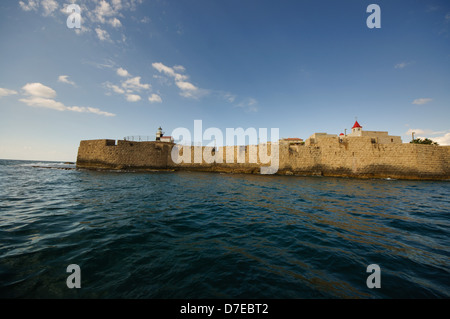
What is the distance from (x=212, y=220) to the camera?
4.86 metres

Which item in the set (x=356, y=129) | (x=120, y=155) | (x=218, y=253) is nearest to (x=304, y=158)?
(x=356, y=129)

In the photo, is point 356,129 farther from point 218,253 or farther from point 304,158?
point 218,253

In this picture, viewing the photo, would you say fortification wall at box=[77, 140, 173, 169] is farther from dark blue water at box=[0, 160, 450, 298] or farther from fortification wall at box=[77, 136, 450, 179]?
dark blue water at box=[0, 160, 450, 298]

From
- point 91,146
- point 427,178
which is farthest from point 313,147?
point 91,146

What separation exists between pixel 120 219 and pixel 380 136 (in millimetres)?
38225

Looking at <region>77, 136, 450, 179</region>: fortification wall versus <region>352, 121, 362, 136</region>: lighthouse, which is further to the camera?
<region>352, 121, 362, 136</region>: lighthouse

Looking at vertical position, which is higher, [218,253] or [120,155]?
[120,155]

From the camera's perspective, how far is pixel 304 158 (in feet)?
68.1

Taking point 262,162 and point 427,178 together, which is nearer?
point 427,178

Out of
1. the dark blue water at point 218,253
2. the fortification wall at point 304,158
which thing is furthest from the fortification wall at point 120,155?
the dark blue water at point 218,253

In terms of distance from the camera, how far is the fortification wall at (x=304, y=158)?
18.6 metres

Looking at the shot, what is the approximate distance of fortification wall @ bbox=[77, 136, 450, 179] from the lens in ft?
61.0

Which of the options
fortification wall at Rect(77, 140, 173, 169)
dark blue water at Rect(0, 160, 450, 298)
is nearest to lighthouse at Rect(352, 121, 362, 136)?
dark blue water at Rect(0, 160, 450, 298)
